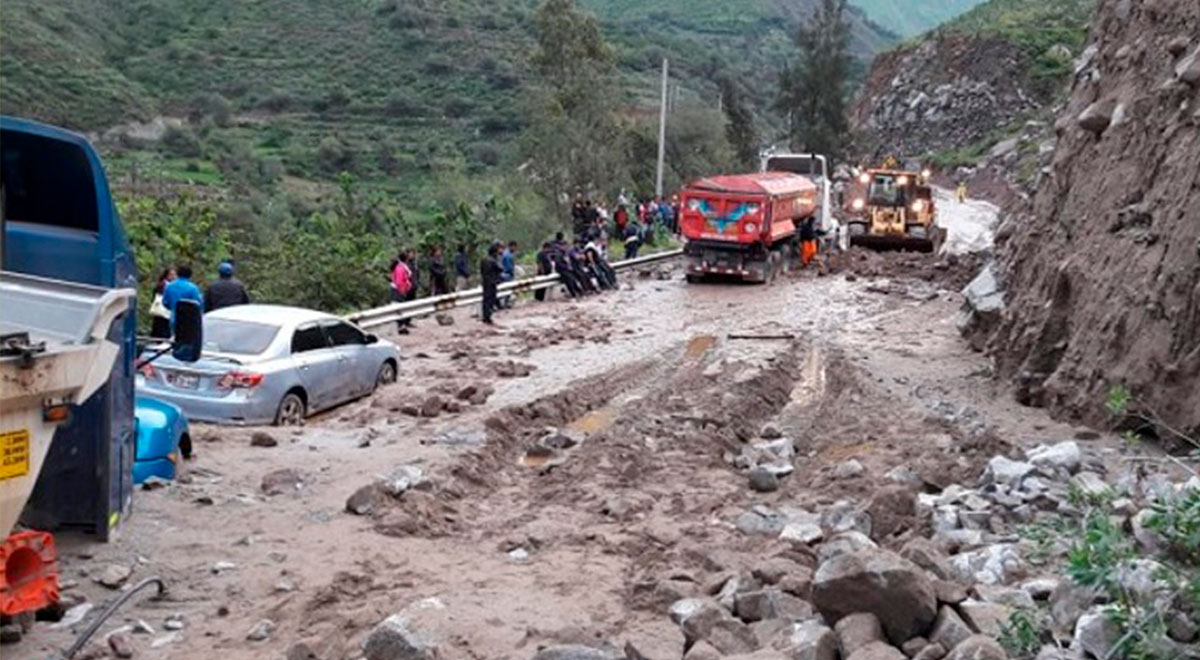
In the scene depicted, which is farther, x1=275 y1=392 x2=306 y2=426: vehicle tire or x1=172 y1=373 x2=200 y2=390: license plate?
x1=275 y1=392 x2=306 y2=426: vehicle tire

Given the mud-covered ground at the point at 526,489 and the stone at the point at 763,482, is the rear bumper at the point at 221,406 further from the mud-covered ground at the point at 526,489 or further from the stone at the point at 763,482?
the stone at the point at 763,482

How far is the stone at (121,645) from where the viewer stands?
7.43m

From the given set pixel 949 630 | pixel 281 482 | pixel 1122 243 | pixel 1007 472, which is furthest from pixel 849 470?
pixel 949 630

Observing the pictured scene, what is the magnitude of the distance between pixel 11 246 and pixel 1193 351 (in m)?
9.95

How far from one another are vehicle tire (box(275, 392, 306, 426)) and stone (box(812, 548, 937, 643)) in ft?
28.5

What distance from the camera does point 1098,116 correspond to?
1684 cm

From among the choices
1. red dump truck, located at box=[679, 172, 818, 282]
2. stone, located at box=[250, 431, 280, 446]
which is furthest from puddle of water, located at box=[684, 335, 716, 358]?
stone, located at box=[250, 431, 280, 446]

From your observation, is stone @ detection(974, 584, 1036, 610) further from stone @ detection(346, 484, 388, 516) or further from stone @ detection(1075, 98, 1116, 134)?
stone @ detection(1075, 98, 1116, 134)

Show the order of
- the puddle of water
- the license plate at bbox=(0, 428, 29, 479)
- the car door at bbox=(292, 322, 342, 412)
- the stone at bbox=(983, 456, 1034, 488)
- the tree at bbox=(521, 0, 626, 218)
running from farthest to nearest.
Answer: the tree at bbox=(521, 0, 626, 218)
the puddle of water
the car door at bbox=(292, 322, 342, 412)
the stone at bbox=(983, 456, 1034, 488)
the license plate at bbox=(0, 428, 29, 479)

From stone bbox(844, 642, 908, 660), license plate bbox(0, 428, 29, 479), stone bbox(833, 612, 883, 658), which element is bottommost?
stone bbox(833, 612, 883, 658)

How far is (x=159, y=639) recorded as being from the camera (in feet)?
25.6

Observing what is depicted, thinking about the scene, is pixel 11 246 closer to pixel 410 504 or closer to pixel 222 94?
pixel 410 504

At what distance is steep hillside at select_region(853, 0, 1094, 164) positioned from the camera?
233ft

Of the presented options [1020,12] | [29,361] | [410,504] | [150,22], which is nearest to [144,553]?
[410,504]
